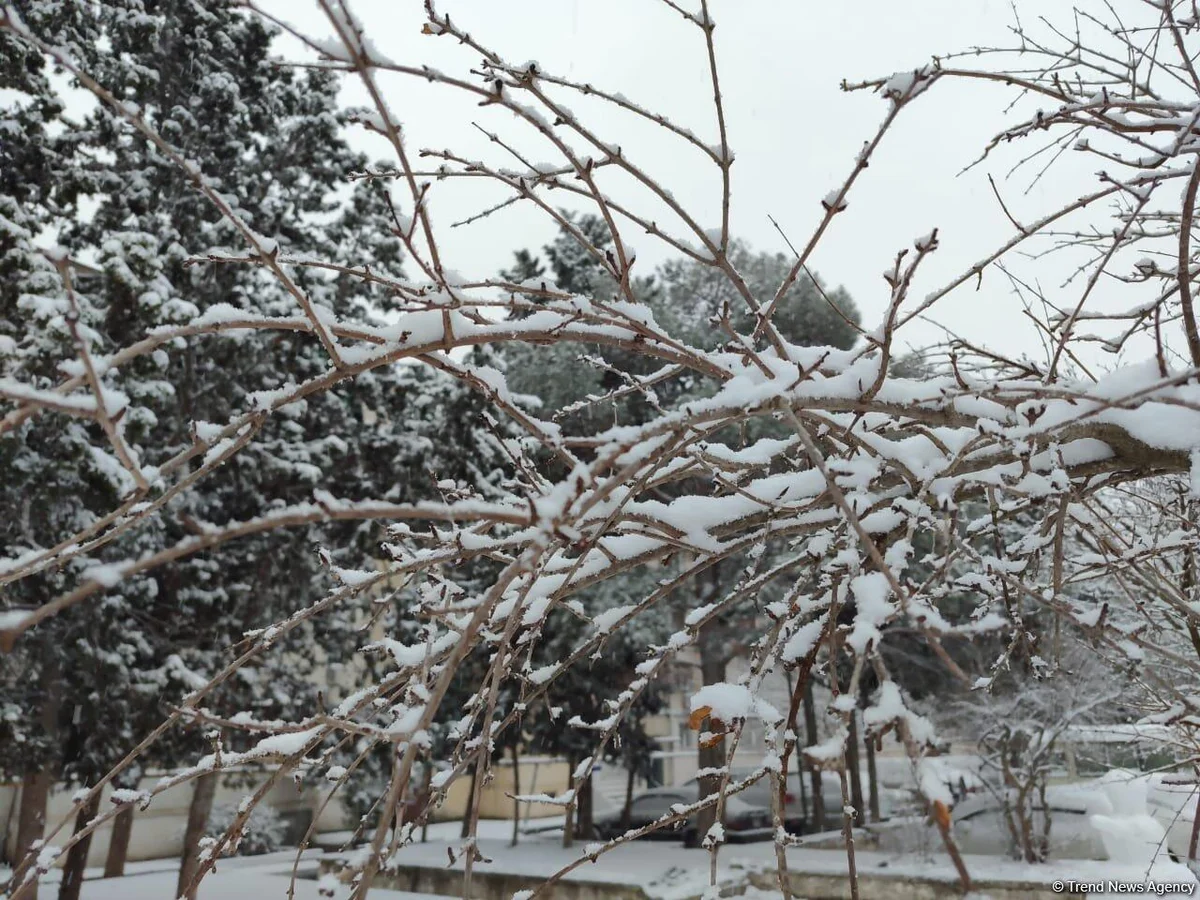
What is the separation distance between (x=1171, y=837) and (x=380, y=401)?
10.2 m

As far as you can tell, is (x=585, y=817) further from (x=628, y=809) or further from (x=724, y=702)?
(x=724, y=702)

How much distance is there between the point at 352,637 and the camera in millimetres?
11234

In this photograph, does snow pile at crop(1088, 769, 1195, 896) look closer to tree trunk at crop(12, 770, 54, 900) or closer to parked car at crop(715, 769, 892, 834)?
parked car at crop(715, 769, 892, 834)

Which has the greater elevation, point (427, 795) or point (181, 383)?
point (181, 383)

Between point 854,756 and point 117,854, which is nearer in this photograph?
point 854,756

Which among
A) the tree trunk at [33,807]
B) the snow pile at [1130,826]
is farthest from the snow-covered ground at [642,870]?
the tree trunk at [33,807]

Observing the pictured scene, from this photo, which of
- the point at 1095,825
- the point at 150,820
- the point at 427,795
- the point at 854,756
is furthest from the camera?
the point at 150,820

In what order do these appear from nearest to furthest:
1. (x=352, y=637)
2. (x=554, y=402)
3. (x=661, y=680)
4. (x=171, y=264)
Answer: (x=171, y=264) → (x=352, y=637) → (x=554, y=402) → (x=661, y=680)

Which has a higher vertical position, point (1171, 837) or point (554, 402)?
point (554, 402)

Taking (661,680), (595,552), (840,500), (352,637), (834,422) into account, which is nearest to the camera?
(840,500)

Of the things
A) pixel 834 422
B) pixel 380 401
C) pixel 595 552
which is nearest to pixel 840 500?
pixel 834 422

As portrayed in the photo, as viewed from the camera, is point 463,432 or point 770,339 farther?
point 463,432

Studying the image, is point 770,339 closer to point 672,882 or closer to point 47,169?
point 47,169

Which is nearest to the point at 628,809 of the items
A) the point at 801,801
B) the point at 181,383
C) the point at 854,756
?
the point at 801,801
